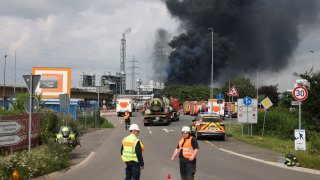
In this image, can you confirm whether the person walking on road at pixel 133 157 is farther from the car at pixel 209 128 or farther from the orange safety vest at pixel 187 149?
the car at pixel 209 128

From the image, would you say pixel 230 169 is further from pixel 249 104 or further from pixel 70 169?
pixel 249 104

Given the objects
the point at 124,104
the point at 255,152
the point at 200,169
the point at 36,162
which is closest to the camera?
the point at 36,162

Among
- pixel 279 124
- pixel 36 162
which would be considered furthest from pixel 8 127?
pixel 279 124

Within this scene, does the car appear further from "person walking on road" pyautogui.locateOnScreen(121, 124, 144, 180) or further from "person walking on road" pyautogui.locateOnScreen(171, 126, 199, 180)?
"person walking on road" pyautogui.locateOnScreen(121, 124, 144, 180)

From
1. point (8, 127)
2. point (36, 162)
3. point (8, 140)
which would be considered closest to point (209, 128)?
point (36, 162)

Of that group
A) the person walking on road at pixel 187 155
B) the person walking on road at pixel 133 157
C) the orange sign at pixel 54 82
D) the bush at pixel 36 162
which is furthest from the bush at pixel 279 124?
the person walking on road at pixel 133 157

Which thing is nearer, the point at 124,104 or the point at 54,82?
the point at 54,82

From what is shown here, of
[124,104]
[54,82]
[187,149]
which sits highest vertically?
[54,82]

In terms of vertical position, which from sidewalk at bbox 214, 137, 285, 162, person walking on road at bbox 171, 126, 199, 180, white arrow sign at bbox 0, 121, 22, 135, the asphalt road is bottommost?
sidewalk at bbox 214, 137, 285, 162

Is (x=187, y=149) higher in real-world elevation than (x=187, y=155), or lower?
higher

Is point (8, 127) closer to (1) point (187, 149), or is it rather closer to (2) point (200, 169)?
(1) point (187, 149)

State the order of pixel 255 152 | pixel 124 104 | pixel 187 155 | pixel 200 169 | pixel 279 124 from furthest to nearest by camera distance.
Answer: pixel 124 104
pixel 279 124
pixel 255 152
pixel 200 169
pixel 187 155

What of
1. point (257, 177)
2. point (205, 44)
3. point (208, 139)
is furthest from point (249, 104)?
point (205, 44)

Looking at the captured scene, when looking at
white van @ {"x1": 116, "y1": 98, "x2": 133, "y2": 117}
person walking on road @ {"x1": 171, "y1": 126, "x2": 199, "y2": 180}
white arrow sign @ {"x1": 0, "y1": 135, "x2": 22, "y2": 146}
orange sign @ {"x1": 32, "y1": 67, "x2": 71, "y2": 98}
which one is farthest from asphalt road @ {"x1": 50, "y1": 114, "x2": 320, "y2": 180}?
white van @ {"x1": 116, "y1": 98, "x2": 133, "y2": 117}
